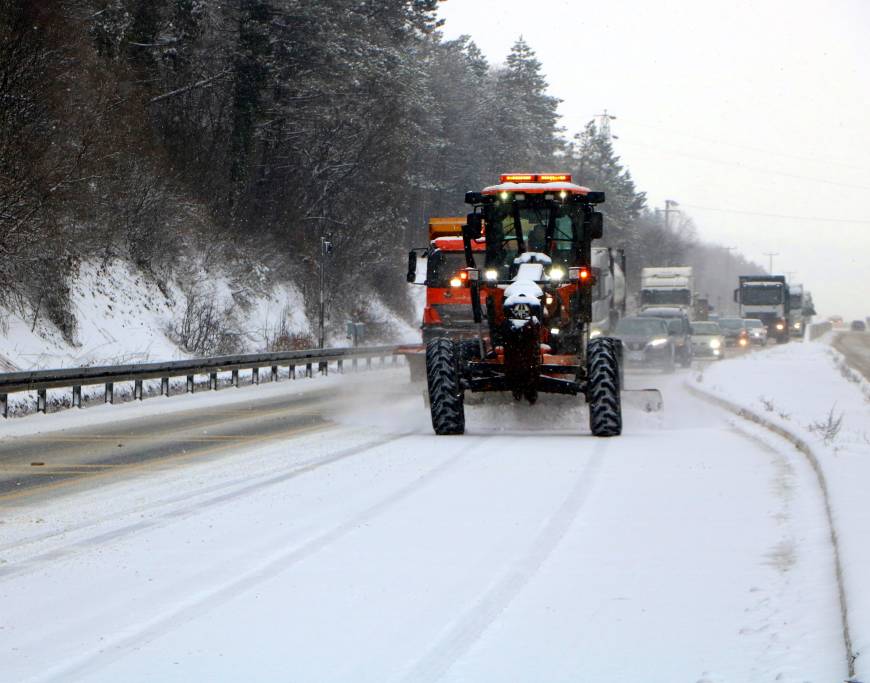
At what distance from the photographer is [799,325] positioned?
293ft

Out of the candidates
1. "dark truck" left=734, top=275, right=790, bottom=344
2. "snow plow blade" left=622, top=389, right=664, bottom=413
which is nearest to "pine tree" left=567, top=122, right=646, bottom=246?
"dark truck" left=734, top=275, right=790, bottom=344

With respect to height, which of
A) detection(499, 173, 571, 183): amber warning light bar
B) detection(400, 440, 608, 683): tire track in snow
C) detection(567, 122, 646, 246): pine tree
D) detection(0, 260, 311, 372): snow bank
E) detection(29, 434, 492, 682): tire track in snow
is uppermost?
detection(567, 122, 646, 246): pine tree

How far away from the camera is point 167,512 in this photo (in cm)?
1062

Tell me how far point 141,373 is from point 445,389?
9.98m

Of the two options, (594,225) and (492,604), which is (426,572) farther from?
(594,225)

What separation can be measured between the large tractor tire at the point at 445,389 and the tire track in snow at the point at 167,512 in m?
2.09

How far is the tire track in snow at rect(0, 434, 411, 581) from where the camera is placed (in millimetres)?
8648

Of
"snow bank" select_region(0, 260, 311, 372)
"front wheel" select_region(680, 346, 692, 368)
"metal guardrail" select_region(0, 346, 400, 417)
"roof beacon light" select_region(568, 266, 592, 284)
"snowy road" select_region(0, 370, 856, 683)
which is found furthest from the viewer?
"front wheel" select_region(680, 346, 692, 368)

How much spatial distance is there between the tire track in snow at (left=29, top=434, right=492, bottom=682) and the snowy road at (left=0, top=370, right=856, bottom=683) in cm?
2

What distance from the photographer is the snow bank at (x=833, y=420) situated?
280 inches

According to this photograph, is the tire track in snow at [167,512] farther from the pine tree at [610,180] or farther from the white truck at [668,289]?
the pine tree at [610,180]

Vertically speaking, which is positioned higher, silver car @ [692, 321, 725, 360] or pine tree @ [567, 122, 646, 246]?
pine tree @ [567, 122, 646, 246]

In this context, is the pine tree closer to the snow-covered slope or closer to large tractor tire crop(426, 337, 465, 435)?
the snow-covered slope

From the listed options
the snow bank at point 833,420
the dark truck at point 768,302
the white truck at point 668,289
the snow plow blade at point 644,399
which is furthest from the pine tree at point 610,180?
the snow plow blade at point 644,399
